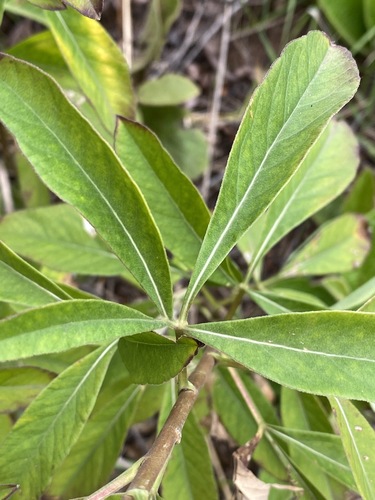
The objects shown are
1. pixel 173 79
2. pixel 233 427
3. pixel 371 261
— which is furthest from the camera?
pixel 173 79

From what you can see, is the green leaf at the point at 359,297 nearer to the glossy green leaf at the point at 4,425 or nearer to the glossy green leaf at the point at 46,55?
the glossy green leaf at the point at 4,425

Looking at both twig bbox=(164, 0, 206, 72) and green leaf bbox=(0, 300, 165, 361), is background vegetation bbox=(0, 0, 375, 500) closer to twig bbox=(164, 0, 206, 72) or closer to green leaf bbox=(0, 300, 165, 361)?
green leaf bbox=(0, 300, 165, 361)

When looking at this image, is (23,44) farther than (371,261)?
No

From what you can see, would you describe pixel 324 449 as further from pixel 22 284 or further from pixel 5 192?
pixel 5 192

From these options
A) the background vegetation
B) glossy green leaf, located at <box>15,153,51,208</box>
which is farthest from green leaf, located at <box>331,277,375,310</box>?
glossy green leaf, located at <box>15,153,51,208</box>

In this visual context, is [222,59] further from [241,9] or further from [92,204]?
[92,204]

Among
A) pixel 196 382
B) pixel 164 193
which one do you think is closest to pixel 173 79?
pixel 164 193
